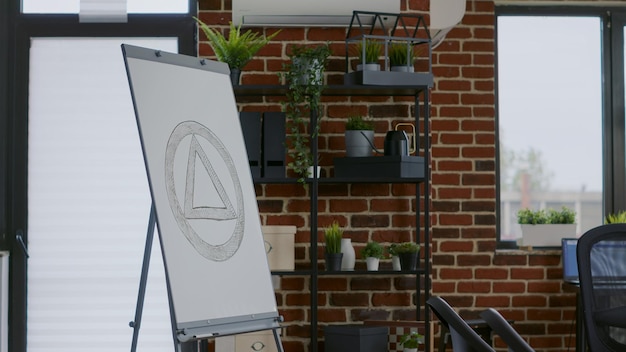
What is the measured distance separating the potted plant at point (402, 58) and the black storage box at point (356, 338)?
1.29 meters

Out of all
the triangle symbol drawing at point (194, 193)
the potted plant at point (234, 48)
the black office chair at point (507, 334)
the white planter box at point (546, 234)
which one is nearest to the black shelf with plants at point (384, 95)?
the potted plant at point (234, 48)

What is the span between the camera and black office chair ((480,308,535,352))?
1.88m

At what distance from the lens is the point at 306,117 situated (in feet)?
14.2

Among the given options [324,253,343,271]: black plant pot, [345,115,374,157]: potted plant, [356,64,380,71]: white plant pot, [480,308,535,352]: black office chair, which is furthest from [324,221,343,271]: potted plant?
[480,308,535,352]: black office chair

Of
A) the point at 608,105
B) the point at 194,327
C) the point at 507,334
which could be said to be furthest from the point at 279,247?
the point at 608,105

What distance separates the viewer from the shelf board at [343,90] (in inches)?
161

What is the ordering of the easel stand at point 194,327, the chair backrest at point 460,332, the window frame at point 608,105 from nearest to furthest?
the chair backrest at point 460,332, the easel stand at point 194,327, the window frame at point 608,105

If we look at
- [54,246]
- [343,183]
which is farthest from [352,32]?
[54,246]

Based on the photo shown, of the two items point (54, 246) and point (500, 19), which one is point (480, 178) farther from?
point (54, 246)

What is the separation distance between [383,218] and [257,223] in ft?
3.78

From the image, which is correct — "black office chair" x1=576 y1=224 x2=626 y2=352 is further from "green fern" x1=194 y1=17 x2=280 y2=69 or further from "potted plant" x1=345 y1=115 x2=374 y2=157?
"green fern" x1=194 y1=17 x2=280 y2=69

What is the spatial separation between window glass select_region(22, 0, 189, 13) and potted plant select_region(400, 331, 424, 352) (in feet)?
6.74

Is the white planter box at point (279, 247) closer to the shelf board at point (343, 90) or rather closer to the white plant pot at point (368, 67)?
the shelf board at point (343, 90)

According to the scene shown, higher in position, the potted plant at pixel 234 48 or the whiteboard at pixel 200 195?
the potted plant at pixel 234 48
